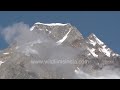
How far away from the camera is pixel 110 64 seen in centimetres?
15625

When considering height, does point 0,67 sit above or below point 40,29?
below

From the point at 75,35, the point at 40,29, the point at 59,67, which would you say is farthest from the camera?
the point at 75,35
